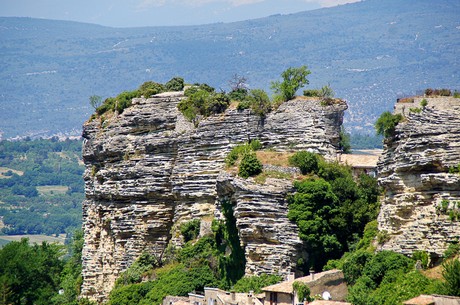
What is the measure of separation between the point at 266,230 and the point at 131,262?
51.4ft

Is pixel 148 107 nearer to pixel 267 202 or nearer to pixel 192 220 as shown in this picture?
pixel 192 220

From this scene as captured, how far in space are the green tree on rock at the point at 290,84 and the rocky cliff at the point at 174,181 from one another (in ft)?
3.60

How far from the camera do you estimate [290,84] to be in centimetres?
7131

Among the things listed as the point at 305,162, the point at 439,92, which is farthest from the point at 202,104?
the point at 439,92

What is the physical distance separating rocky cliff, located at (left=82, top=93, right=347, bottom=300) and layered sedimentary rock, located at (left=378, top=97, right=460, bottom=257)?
277 inches

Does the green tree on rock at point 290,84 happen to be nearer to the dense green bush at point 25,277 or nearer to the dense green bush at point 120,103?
the dense green bush at point 120,103

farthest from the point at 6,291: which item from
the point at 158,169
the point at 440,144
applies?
the point at 440,144

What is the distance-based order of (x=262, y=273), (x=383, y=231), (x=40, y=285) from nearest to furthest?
(x=383, y=231) → (x=262, y=273) → (x=40, y=285)

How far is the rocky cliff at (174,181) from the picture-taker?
6378 cm

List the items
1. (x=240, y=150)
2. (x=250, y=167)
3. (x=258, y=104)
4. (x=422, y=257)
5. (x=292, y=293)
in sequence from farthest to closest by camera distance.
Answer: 1. (x=258, y=104)
2. (x=240, y=150)
3. (x=250, y=167)
4. (x=292, y=293)
5. (x=422, y=257)

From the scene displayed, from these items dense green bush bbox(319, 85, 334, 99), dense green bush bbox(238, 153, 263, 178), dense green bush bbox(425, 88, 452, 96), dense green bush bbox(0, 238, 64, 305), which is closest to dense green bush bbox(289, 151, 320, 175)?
dense green bush bbox(238, 153, 263, 178)

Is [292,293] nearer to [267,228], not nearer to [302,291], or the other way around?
[302,291]

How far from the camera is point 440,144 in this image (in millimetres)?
54438

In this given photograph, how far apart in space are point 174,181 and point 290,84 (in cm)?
865
